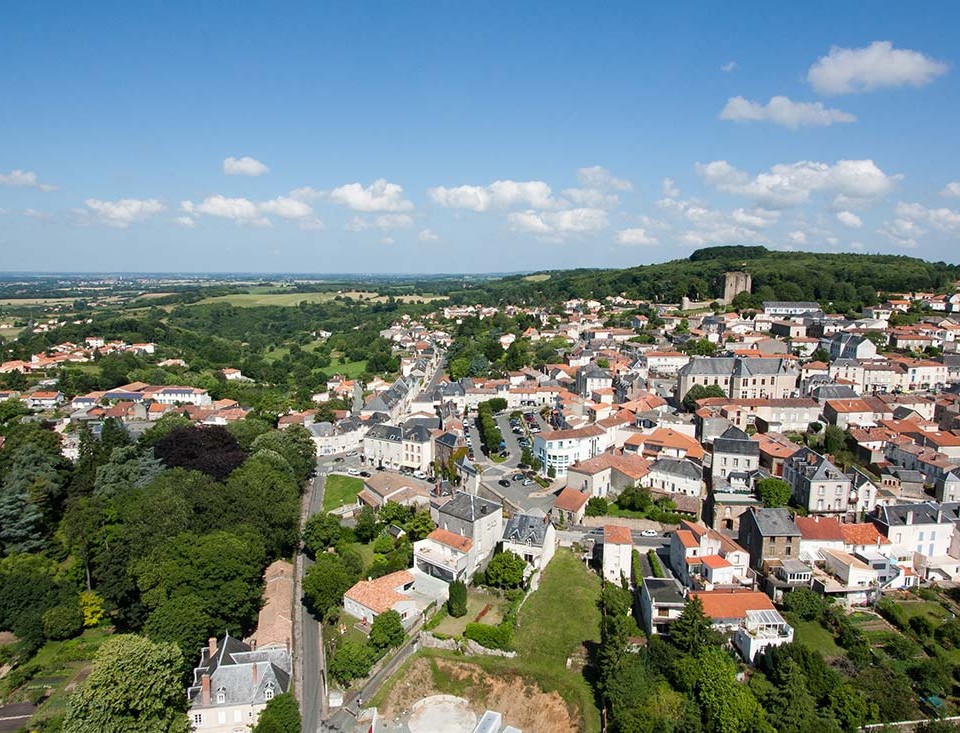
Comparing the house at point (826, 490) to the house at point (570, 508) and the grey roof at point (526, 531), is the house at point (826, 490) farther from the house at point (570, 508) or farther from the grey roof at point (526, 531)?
the grey roof at point (526, 531)

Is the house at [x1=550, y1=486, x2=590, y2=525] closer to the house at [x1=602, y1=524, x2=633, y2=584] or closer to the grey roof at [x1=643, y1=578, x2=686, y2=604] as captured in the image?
the house at [x1=602, y1=524, x2=633, y2=584]

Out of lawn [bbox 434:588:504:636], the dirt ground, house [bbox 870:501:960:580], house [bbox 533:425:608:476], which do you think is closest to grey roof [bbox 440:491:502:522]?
lawn [bbox 434:588:504:636]

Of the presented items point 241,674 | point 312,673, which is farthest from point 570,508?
point 241,674

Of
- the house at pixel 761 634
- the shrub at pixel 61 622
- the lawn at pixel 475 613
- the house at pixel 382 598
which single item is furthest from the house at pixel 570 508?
the shrub at pixel 61 622

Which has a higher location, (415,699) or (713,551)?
(713,551)

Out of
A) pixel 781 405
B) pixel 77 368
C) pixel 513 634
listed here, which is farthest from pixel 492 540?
pixel 77 368

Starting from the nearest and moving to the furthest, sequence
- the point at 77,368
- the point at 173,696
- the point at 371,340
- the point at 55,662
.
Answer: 1. the point at 173,696
2. the point at 55,662
3. the point at 77,368
4. the point at 371,340

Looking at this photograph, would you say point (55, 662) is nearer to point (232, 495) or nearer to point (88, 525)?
point (88, 525)
